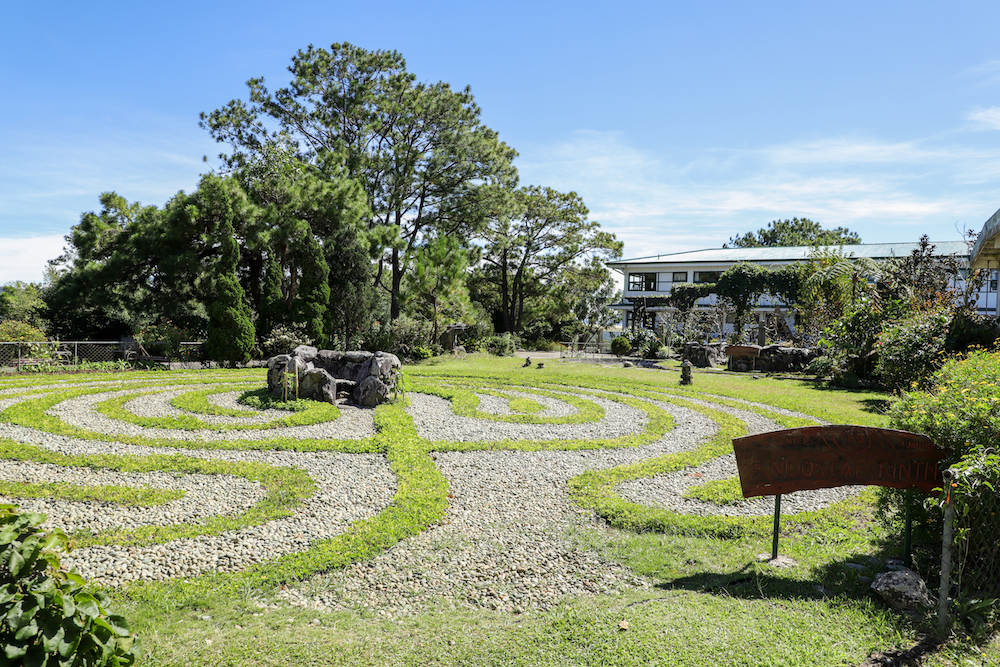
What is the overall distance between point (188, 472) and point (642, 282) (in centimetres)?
4048

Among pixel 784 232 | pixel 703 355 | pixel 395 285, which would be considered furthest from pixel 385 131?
pixel 784 232

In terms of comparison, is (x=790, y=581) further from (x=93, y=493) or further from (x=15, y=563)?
(x=93, y=493)

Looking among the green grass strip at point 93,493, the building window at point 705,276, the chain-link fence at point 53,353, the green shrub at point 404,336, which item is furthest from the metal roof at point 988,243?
the building window at point 705,276

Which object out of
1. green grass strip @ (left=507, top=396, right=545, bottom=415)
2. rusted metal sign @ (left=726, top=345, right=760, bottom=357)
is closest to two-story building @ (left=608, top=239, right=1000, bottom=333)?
rusted metal sign @ (left=726, top=345, right=760, bottom=357)

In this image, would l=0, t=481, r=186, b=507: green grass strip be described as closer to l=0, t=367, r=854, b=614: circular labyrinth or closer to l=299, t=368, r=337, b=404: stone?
l=0, t=367, r=854, b=614: circular labyrinth

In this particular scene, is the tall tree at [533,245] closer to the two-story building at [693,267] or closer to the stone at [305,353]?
the two-story building at [693,267]

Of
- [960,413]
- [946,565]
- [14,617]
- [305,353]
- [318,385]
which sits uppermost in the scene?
[960,413]

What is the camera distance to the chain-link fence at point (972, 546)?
3635 millimetres

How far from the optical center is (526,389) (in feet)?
49.6

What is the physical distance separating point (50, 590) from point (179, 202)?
22.5m

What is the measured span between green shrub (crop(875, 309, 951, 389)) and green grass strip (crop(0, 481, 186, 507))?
1383cm

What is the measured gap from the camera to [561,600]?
13.4ft

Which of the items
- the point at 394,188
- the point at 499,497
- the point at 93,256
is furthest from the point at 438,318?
the point at 499,497

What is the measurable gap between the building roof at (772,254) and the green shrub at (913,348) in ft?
87.2
